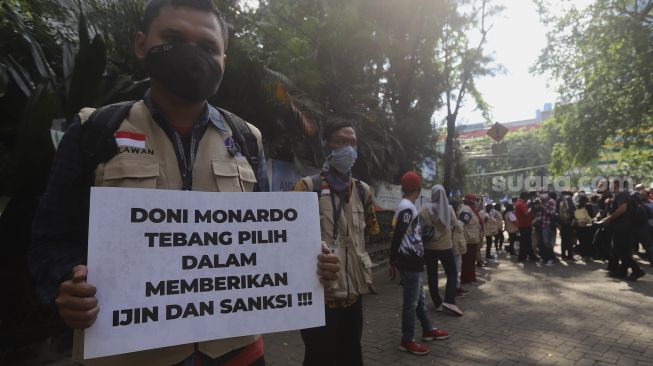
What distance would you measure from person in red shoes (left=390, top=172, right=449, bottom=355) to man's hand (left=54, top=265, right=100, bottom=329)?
353 cm

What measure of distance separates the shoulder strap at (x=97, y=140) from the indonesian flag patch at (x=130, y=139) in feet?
0.06

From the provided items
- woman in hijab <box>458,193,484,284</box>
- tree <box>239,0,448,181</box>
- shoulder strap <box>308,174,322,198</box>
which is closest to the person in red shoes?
shoulder strap <box>308,174,322,198</box>

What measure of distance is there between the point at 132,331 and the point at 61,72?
14.2 ft

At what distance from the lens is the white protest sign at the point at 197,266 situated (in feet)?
3.74

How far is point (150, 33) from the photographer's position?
142 centimetres

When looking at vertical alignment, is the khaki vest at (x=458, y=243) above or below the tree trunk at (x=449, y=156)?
below

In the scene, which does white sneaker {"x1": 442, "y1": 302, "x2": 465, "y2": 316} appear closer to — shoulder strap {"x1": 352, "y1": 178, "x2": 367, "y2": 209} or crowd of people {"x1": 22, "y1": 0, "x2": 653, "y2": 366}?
shoulder strap {"x1": 352, "y1": 178, "x2": 367, "y2": 209}

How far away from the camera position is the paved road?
429cm

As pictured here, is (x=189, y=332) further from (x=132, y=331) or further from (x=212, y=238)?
(x=212, y=238)

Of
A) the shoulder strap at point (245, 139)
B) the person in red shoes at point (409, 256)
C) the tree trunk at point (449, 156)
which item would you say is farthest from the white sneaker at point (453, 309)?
the tree trunk at point (449, 156)

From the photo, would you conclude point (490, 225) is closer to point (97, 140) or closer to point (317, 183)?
point (317, 183)

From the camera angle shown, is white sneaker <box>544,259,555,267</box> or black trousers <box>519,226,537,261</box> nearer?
white sneaker <box>544,259,555,267</box>

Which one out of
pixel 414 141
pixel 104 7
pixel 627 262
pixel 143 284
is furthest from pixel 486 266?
pixel 143 284

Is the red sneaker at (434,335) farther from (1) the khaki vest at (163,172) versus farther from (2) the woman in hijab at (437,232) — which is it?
(1) the khaki vest at (163,172)
